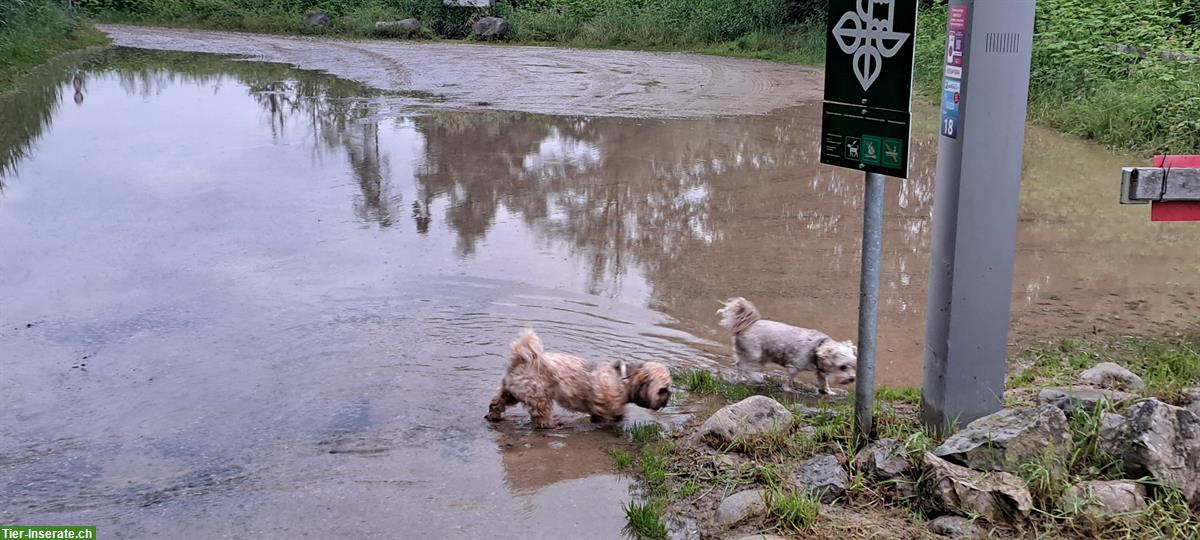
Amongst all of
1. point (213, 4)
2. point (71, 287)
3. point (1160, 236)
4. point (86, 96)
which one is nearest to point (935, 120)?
point (1160, 236)

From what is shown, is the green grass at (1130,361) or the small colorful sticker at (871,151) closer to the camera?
the small colorful sticker at (871,151)

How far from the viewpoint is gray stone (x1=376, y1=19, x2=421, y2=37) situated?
29016 mm

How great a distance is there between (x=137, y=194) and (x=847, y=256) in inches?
291

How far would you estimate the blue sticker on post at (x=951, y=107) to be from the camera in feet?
14.6

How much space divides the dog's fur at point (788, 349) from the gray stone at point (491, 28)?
23381mm

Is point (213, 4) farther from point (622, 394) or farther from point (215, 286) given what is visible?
point (622, 394)

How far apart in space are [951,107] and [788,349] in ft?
6.80

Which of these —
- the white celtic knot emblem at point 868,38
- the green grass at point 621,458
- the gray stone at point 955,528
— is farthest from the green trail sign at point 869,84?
the green grass at point 621,458

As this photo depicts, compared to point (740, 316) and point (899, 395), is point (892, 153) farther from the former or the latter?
point (740, 316)

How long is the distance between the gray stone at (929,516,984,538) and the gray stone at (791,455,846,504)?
0.44 metres

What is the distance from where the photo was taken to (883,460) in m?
4.32

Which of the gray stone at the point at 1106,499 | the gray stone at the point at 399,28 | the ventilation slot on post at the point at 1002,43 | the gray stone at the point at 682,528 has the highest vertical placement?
the gray stone at the point at 399,28

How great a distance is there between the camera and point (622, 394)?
217 inches

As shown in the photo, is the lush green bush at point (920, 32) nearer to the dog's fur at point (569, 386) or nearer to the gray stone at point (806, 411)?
the gray stone at point (806, 411)
